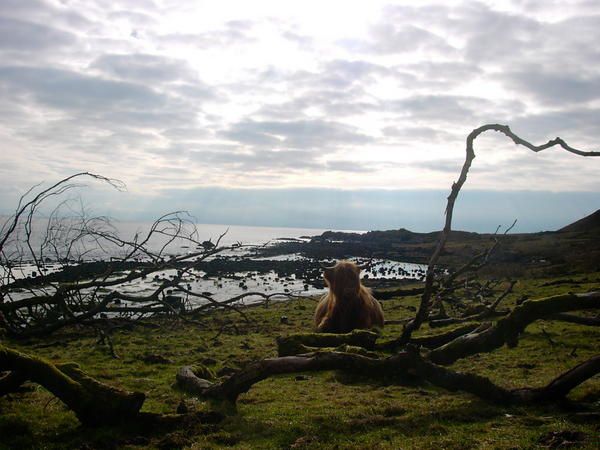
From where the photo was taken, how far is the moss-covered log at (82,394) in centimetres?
562

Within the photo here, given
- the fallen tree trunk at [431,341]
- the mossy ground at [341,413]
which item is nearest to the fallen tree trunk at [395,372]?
the mossy ground at [341,413]

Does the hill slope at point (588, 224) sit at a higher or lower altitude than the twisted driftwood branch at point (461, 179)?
higher

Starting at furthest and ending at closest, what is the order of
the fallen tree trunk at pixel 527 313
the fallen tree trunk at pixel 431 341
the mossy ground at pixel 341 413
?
1. the fallen tree trunk at pixel 431 341
2. the fallen tree trunk at pixel 527 313
3. the mossy ground at pixel 341 413

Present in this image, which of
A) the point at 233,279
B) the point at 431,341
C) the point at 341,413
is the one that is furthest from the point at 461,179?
the point at 233,279

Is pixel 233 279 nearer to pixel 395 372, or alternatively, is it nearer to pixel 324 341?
pixel 324 341

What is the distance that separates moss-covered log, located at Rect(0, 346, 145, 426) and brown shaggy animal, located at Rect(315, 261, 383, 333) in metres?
7.87

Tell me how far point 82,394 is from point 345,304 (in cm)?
858

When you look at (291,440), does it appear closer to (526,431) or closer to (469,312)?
(526,431)

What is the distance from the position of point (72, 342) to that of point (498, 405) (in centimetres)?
1211

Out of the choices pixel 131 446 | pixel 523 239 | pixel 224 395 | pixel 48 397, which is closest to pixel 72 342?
pixel 48 397

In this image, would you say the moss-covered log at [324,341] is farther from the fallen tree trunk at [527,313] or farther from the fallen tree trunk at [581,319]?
the fallen tree trunk at [581,319]

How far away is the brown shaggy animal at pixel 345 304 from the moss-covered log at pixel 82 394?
787cm

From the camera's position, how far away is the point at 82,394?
5.64m

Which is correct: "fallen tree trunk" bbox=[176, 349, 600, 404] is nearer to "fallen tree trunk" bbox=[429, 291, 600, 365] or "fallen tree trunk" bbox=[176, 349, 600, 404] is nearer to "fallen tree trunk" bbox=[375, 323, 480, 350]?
"fallen tree trunk" bbox=[429, 291, 600, 365]
